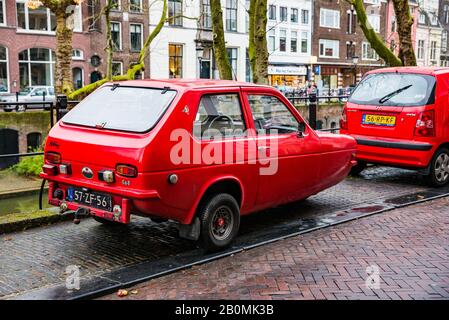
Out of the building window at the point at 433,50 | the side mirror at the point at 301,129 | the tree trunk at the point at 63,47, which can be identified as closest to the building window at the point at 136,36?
the tree trunk at the point at 63,47

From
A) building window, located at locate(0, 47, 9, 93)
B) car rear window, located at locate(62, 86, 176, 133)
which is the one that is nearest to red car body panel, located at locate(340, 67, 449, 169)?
car rear window, located at locate(62, 86, 176, 133)

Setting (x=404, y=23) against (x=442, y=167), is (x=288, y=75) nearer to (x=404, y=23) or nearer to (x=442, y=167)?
(x=404, y=23)

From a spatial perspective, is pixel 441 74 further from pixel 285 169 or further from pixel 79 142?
pixel 79 142

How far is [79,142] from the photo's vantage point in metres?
5.70

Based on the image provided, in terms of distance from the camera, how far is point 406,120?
929 cm

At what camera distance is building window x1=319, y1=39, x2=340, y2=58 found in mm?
62812

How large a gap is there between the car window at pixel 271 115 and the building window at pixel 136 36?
37.4 metres

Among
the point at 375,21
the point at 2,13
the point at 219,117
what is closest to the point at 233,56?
the point at 2,13

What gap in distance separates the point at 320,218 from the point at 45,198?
4.90 metres

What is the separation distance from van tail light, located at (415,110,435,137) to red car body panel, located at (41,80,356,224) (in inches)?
122

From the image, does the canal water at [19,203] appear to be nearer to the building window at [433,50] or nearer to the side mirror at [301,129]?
the side mirror at [301,129]

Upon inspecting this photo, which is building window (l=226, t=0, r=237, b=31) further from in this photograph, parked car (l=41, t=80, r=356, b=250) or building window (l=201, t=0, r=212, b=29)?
parked car (l=41, t=80, r=356, b=250)

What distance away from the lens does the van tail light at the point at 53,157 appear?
5.93 metres
